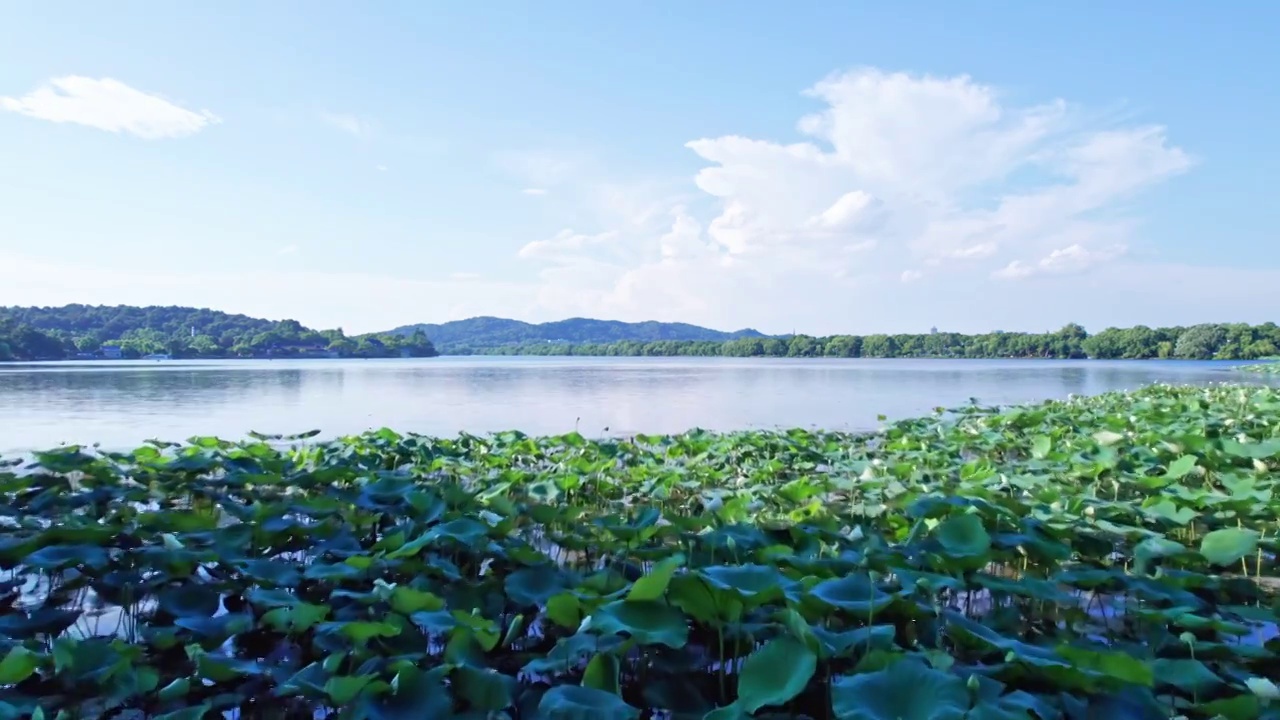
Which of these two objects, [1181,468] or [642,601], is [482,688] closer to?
[642,601]

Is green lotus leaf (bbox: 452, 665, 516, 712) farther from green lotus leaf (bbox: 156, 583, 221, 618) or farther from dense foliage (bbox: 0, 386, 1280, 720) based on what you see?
green lotus leaf (bbox: 156, 583, 221, 618)

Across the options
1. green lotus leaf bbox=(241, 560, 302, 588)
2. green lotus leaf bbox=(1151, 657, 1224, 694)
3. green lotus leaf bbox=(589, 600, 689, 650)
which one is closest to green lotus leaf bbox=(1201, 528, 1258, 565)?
green lotus leaf bbox=(1151, 657, 1224, 694)

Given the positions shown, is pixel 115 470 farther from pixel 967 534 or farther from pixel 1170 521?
pixel 1170 521

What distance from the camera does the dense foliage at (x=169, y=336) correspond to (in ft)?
168

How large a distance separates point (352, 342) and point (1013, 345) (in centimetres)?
5746

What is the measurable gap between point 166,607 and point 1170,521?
161 inches

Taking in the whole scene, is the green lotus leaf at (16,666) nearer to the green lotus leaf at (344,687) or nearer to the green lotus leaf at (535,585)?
the green lotus leaf at (344,687)

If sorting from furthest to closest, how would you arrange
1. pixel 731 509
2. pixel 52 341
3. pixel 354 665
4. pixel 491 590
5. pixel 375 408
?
pixel 52 341
pixel 375 408
pixel 731 509
pixel 491 590
pixel 354 665

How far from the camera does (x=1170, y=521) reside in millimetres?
3463

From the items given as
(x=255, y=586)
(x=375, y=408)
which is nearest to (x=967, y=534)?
(x=255, y=586)

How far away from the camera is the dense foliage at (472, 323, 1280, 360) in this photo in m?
52.2

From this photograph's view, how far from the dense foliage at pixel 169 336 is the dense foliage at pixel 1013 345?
30.9 metres

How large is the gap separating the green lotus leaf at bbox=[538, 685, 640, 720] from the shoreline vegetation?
179 ft

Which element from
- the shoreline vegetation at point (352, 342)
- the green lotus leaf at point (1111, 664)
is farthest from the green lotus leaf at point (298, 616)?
the shoreline vegetation at point (352, 342)
